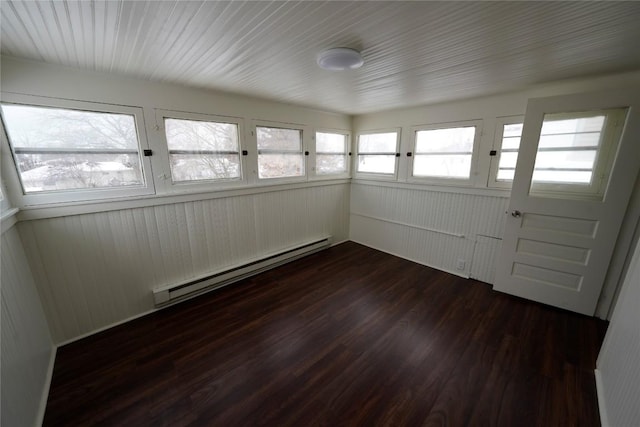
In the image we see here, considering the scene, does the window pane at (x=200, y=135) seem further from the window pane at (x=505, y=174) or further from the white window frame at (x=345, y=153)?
the window pane at (x=505, y=174)

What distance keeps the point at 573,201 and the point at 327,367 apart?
9.08 feet

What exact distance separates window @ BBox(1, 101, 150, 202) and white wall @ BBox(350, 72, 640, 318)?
3.24 meters

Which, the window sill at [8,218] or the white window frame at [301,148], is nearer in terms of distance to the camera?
the window sill at [8,218]

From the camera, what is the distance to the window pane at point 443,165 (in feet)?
10.1

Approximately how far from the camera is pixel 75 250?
2.00 metres

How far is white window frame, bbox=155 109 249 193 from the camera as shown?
2.33m

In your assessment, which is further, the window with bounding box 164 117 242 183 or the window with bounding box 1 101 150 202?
the window with bounding box 164 117 242 183

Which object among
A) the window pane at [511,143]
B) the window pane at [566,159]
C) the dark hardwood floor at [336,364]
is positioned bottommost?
the dark hardwood floor at [336,364]

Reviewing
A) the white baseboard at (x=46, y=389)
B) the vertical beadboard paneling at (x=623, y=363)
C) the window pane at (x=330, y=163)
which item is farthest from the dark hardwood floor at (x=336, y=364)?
the window pane at (x=330, y=163)

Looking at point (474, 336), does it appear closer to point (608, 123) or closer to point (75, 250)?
point (608, 123)

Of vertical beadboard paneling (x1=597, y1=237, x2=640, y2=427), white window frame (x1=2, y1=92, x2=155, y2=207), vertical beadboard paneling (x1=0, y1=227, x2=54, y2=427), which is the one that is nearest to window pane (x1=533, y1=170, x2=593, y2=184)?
vertical beadboard paneling (x1=597, y1=237, x2=640, y2=427)

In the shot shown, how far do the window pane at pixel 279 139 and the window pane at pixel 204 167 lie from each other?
0.43m

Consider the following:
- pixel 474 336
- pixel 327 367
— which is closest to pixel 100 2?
pixel 327 367

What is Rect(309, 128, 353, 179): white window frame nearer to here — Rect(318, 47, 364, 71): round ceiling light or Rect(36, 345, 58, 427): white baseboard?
Rect(318, 47, 364, 71): round ceiling light
